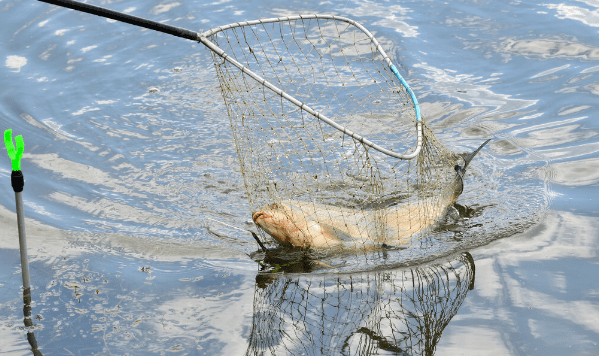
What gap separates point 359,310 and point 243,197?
2.08 metres

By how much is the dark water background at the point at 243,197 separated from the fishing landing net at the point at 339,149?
393 mm

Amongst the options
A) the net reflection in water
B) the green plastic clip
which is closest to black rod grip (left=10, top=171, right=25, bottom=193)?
the green plastic clip

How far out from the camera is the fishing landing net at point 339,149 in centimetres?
464

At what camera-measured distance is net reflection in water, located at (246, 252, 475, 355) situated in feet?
12.6

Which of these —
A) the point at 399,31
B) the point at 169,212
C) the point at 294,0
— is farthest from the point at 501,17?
the point at 169,212

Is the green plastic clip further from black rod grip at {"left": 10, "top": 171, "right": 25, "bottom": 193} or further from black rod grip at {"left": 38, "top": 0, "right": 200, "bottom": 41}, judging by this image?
black rod grip at {"left": 38, "top": 0, "right": 200, "bottom": 41}

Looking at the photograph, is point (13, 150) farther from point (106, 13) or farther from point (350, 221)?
point (350, 221)

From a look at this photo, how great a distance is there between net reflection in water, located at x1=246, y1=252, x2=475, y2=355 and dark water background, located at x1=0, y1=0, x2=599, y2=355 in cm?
1

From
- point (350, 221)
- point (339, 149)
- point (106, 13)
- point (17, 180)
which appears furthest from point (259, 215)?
point (339, 149)

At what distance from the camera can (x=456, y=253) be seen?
4906mm

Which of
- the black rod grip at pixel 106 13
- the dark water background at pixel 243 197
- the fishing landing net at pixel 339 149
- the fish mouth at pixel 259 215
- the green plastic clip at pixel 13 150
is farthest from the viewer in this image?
the fish mouth at pixel 259 215

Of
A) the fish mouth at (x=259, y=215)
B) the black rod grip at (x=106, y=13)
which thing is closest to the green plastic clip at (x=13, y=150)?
the black rod grip at (x=106, y=13)

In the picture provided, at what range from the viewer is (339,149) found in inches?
270

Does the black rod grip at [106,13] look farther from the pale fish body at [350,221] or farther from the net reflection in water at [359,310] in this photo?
the net reflection in water at [359,310]
